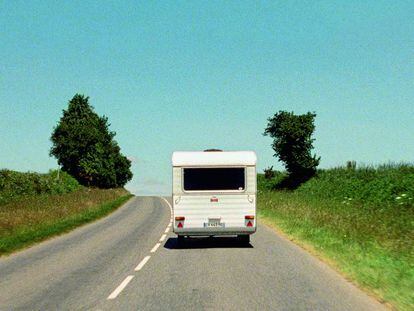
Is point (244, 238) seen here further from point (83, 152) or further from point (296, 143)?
point (83, 152)

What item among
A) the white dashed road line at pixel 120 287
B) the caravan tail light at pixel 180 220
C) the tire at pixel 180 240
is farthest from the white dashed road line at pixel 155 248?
the white dashed road line at pixel 120 287

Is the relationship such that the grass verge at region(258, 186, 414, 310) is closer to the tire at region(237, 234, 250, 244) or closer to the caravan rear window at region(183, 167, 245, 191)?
the tire at region(237, 234, 250, 244)

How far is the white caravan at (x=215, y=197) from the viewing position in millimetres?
16078

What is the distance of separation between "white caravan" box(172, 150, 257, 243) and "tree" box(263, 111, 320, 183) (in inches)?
1827

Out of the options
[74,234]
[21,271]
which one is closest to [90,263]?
[21,271]

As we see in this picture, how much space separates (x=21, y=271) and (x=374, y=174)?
31.7 meters

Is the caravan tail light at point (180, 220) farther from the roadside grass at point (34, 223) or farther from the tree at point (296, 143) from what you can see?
the tree at point (296, 143)

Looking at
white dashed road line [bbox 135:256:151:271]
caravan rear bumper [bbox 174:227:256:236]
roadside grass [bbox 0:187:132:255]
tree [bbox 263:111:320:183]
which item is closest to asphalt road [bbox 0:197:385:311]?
white dashed road line [bbox 135:256:151:271]

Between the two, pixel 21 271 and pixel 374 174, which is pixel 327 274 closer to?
pixel 21 271

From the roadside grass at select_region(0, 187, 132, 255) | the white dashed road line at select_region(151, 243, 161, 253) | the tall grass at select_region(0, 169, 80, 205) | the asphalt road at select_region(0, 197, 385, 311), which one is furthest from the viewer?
the tall grass at select_region(0, 169, 80, 205)

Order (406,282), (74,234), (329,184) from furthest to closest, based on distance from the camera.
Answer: (329,184) → (74,234) → (406,282)

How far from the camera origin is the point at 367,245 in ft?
46.5

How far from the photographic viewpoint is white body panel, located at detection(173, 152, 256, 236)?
16.1 metres

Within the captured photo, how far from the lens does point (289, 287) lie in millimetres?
9602
